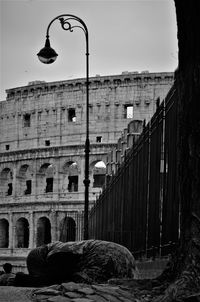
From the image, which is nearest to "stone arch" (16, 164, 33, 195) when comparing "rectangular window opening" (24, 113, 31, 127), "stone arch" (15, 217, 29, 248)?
"stone arch" (15, 217, 29, 248)

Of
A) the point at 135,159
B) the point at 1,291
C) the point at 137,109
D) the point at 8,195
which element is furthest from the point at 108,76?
the point at 1,291

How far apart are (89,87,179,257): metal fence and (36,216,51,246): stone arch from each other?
43.3 m

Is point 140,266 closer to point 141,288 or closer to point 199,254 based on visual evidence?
point 141,288

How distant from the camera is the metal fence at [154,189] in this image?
6.75 m

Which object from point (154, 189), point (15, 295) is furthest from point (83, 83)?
point (15, 295)

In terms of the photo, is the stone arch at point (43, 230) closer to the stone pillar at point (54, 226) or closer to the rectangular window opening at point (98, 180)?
the stone pillar at point (54, 226)

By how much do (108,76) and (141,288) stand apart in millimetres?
49220

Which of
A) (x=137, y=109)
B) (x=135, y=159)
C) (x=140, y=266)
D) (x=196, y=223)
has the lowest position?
(x=140, y=266)

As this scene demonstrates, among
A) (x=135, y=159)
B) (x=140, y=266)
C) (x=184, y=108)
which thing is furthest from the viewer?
(x=135, y=159)

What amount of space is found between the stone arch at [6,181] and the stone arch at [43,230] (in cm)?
479

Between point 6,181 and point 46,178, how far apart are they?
425 cm

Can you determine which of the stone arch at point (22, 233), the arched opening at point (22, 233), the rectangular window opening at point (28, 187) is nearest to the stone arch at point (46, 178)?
the rectangular window opening at point (28, 187)

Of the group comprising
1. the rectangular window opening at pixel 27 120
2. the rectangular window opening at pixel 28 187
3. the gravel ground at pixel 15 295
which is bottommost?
the gravel ground at pixel 15 295

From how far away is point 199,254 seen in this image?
4.82m
